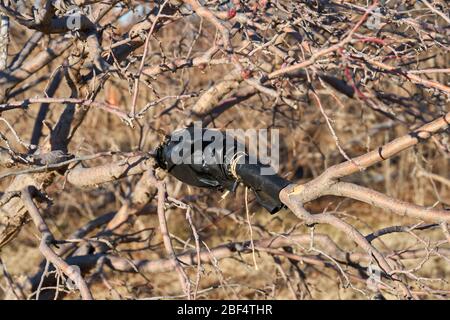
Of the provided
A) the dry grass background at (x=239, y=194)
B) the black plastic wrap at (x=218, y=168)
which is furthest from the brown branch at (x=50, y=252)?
the dry grass background at (x=239, y=194)

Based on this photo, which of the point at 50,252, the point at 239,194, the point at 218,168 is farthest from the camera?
the point at 239,194

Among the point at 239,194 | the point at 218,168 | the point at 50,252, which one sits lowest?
the point at 50,252

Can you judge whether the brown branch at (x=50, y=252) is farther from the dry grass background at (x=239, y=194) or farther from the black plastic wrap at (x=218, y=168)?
the dry grass background at (x=239, y=194)

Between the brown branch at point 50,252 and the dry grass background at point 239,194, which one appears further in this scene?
the dry grass background at point 239,194

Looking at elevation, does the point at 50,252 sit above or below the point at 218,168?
below

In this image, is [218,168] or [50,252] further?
[50,252]

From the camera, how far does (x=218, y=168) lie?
9.92ft

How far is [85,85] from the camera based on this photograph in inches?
153

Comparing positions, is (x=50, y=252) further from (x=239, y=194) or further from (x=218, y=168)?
(x=239, y=194)

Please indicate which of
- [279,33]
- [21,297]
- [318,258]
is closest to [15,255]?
[21,297]

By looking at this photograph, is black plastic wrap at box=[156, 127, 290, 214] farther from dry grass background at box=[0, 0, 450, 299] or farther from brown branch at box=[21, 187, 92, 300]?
dry grass background at box=[0, 0, 450, 299]

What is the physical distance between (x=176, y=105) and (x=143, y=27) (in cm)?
135

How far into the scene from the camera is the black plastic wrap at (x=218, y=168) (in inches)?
112

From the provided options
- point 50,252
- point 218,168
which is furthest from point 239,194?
point 218,168
